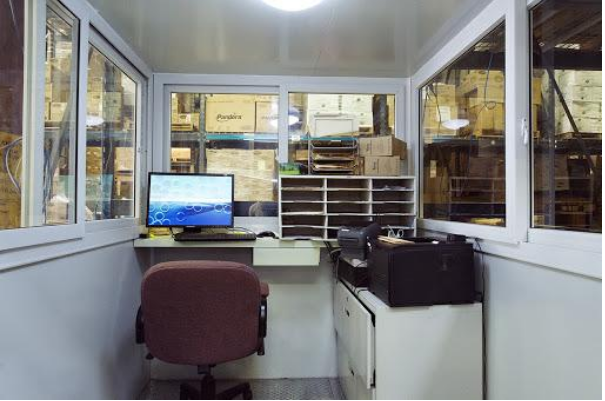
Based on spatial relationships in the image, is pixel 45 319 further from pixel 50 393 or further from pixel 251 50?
pixel 251 50

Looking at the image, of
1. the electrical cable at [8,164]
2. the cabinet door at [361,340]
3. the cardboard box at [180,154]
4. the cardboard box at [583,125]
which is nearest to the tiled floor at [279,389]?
the cabinet door at [361,340]

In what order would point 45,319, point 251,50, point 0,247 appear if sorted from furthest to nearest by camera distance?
point 251,50, point 45,319, point 0,247

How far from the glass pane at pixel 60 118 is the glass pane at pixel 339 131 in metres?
1.17

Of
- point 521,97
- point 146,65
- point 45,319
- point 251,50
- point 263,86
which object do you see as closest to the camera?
point 45,319

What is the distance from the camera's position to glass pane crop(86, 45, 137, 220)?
6.45 feet

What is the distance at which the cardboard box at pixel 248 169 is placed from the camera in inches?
108

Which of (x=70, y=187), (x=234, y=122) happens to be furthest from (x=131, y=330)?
(x=234, y=122)

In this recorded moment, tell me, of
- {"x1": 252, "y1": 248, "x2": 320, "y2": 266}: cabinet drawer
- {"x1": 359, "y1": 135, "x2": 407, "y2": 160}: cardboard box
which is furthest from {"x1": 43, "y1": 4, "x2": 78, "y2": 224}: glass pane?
{"x1": 359, "y1": 135, "x2": 407, "y2": 160}: cardboard box

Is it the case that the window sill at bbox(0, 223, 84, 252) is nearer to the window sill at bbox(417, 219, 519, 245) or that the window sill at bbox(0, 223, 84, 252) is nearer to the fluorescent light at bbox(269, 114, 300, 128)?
the fluorescent light at bbox(269, 114, 300, 128)

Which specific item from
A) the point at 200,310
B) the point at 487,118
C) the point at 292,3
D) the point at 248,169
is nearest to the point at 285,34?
the point at 292,3

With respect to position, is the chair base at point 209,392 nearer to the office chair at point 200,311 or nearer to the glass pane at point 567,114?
the office chair at point 200,311

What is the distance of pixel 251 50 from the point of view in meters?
2.27

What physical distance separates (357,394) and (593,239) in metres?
1.37

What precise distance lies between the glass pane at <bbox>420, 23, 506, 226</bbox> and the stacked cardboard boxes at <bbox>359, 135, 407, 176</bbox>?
0.28m
